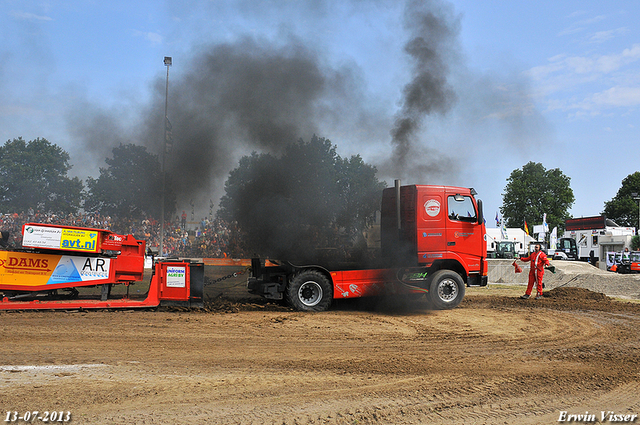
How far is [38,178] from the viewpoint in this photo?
78.5 ft

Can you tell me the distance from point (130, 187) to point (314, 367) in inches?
702

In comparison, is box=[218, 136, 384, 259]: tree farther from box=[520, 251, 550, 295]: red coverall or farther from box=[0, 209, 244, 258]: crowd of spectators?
box=[520, 251, 550, 295]: red coverall

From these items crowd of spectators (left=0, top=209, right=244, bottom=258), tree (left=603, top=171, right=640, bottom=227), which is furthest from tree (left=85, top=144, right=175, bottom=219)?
tree (left=603, top=171, right=640, bottom=227)

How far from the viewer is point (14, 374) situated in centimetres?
492

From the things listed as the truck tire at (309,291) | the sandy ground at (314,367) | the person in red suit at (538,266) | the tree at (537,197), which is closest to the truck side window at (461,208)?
the sandy ground at (314,367)

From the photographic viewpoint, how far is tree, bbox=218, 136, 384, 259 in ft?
39.4

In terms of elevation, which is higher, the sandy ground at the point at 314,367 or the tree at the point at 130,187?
the tree at the point at 130,187

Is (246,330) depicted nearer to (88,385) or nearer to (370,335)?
(370,335)

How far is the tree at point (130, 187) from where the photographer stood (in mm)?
19139

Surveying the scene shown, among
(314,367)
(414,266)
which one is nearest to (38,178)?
(414,266)

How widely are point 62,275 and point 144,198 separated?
1262cm

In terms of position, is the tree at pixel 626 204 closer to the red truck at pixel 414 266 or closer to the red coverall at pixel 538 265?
the red coverall at pixel 538 265

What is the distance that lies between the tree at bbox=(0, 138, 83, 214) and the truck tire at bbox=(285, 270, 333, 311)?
17116 millimetres

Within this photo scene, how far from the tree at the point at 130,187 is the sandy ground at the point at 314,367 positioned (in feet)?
38.1
